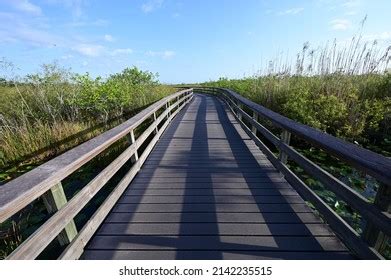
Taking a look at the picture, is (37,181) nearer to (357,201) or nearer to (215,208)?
(215,208)

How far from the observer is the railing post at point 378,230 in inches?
70.4

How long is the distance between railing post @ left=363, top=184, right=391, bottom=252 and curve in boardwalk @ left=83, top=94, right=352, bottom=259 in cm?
32

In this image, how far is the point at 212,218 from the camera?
9.29 ft

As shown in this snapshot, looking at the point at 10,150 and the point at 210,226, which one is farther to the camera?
the point at 10,150

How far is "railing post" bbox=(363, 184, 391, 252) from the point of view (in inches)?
70.4

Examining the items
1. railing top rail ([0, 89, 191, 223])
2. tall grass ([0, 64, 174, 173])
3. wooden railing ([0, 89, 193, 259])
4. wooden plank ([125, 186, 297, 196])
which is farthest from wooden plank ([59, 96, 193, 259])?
tall grass ([0, 64, 174, 173])

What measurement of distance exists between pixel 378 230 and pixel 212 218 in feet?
4.78

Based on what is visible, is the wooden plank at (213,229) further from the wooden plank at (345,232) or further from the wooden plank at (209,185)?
the wooden plank at (209,185)

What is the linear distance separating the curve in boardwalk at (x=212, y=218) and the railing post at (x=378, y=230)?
0.32 meters

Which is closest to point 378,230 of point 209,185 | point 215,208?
point 215,208
